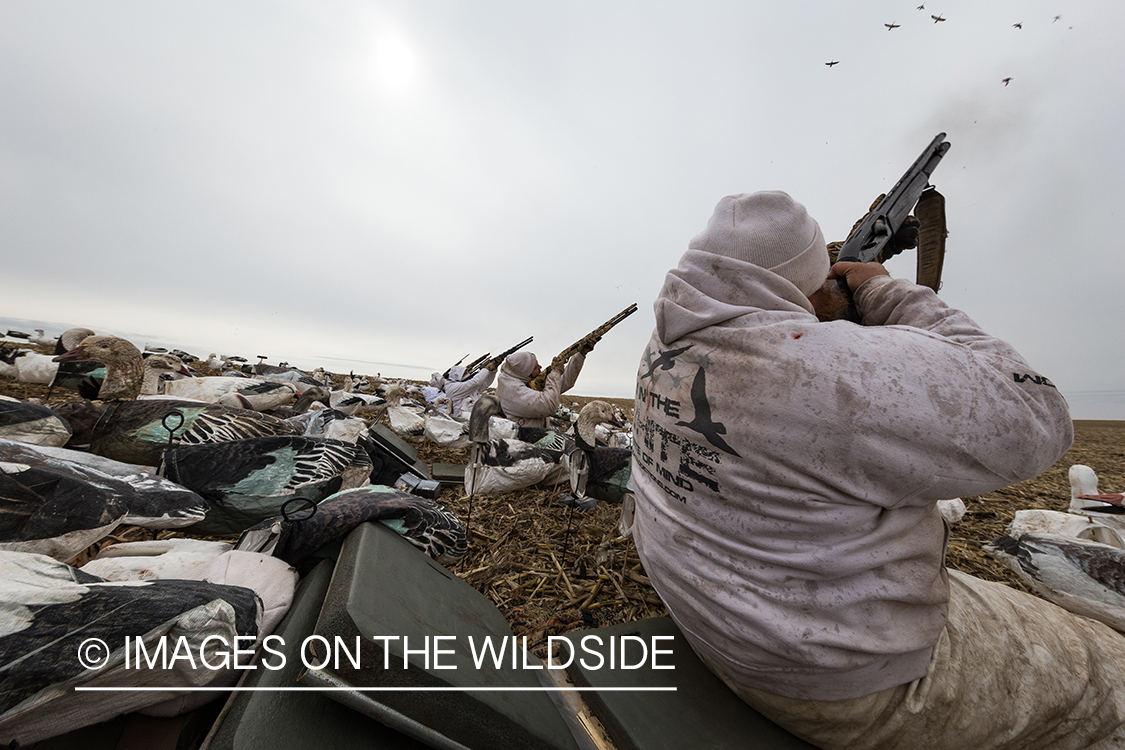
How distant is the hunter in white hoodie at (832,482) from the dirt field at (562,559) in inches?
43.6

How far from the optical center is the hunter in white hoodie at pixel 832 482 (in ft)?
3.71

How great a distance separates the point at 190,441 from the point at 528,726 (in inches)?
141

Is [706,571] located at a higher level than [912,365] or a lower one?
lower

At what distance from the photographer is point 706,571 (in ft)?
4.41

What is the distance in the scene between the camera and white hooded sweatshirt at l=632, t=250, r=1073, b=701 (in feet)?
3.70

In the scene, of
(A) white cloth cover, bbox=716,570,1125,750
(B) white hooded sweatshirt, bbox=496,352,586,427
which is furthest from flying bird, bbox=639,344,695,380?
(B) white hooded sweatshirt, bbox=496,352,586,427

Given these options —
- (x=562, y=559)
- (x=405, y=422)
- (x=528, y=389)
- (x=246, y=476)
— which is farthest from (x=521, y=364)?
(x=246, y=476)

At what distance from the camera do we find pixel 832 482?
117 centimetres

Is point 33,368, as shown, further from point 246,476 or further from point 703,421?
point 703,421

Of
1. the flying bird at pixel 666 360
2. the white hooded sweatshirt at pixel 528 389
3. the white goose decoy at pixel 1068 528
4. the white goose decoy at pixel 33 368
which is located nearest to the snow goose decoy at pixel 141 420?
the white hooded sweatshirt at pixel 528 389

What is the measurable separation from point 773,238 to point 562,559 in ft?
8.42

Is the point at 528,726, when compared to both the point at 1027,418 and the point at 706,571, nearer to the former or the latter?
the point at 706,571

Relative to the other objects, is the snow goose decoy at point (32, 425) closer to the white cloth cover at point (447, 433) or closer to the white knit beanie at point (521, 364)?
the white knit beanie at point (521, 364)

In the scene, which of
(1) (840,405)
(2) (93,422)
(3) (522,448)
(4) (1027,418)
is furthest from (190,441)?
(4) (1027,418)
